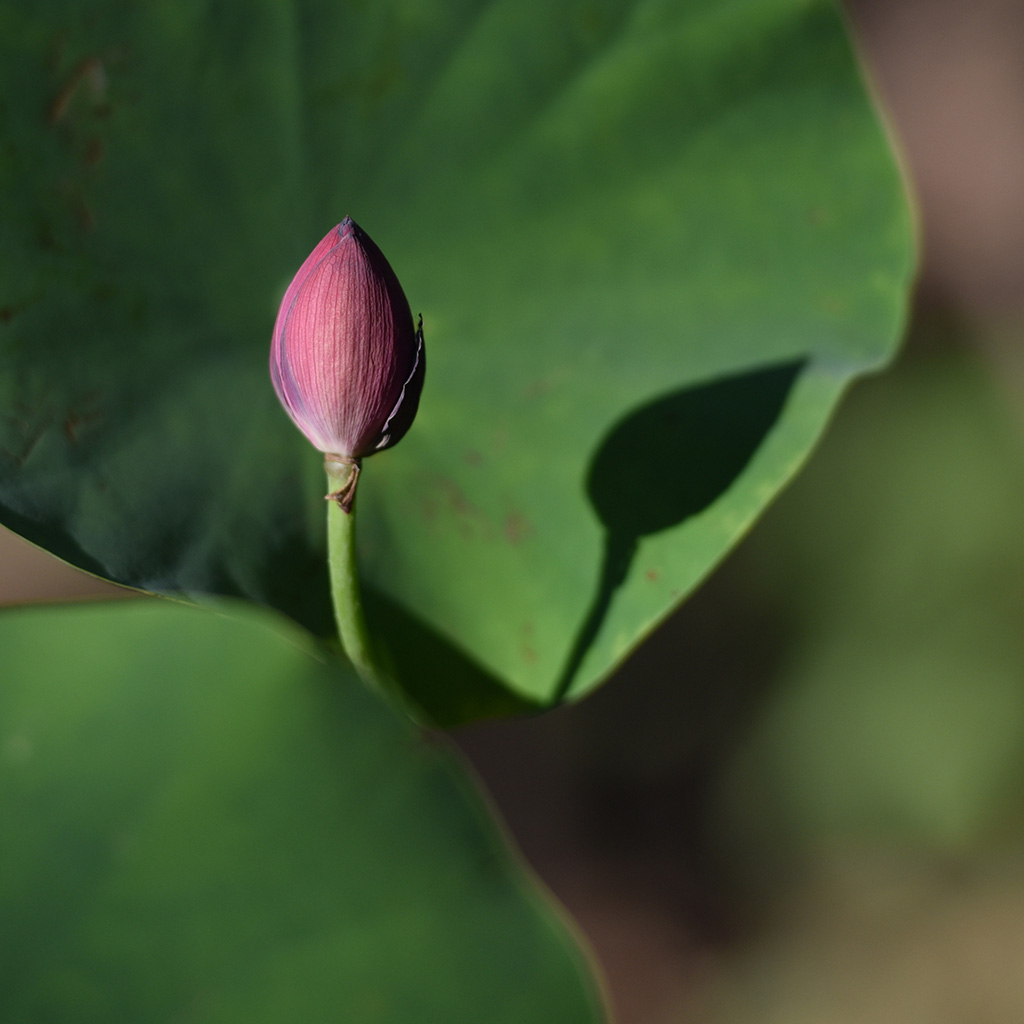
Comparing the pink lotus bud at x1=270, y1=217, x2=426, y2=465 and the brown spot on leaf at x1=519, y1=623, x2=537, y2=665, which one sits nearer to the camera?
the pink lotus bud at x1=270, y1=217, x2=426, y2=465

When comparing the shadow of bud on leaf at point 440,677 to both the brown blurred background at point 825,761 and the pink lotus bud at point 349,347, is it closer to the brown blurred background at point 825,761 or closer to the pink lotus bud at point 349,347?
the pink lotus bud at point 349,347

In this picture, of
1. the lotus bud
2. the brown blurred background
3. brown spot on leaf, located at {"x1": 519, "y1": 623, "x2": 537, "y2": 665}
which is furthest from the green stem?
the brown blurred background

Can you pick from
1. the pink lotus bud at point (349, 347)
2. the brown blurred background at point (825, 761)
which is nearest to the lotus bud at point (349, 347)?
the pink lotus bud at point (349, 347)

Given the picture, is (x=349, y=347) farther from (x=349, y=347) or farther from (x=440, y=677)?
(x=440, y=677)

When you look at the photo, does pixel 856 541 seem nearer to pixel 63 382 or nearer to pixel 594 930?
pixel 594 930

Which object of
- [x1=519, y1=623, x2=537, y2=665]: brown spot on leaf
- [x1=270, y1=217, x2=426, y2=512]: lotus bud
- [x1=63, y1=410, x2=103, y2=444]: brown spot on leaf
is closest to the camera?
[x1=270, y1=217, x2=426, y2=512]: lotus bud

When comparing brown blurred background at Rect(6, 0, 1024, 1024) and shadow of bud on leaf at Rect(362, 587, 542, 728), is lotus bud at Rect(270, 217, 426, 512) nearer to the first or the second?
shadow of bud on leaf at Rect(362, 587, 542, 728)

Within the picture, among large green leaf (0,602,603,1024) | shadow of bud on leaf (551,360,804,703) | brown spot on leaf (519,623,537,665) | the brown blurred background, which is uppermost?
shadow of bud on leaf (551,360,804,703)
